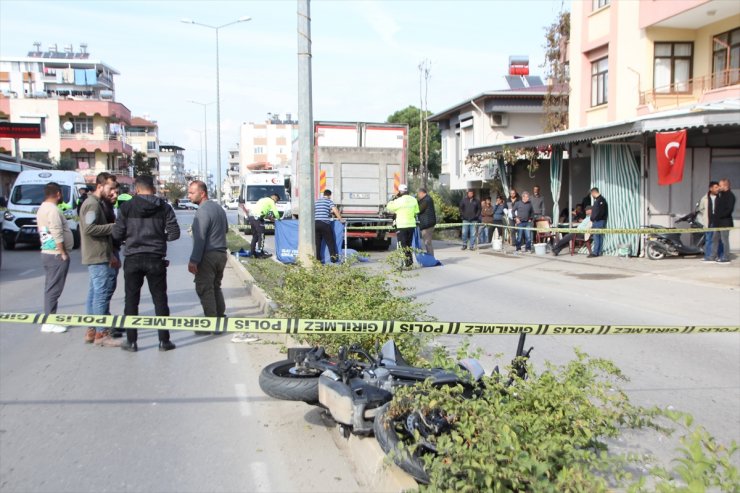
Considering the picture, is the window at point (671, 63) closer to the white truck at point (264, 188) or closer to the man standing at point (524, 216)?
the man standing at point (524, 216)

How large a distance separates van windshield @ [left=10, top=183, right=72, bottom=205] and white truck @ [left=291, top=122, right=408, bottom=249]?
30.2 ft

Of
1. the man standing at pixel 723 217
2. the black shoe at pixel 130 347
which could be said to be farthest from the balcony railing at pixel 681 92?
the black shoe at pixel 130 347

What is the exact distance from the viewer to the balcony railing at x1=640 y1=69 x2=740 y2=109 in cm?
2042

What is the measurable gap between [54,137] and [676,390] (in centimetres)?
7515

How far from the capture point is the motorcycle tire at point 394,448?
3.32m

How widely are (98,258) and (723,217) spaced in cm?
1278

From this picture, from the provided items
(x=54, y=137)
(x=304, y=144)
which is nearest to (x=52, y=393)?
(x=304, y=144)

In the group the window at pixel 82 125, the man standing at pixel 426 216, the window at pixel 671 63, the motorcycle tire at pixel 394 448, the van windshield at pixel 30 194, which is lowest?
the motorcycle tire at pixel 394 448

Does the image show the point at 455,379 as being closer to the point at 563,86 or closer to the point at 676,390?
the point at 676,390

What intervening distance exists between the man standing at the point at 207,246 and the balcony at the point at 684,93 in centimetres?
1699

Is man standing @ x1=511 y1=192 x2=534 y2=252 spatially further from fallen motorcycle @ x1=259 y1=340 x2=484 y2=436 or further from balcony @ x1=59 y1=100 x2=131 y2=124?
balcony @ x1=59 y1=100 x2=131 y2=124

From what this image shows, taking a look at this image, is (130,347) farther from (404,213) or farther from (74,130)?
(74,130)

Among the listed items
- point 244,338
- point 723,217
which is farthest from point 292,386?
point 723,217

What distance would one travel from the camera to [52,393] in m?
6.14
